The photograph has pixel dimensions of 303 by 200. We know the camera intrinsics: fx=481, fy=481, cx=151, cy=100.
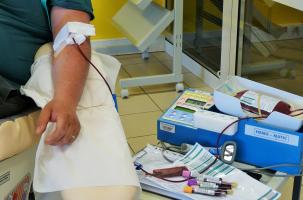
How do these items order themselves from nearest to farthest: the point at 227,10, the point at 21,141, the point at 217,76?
the point at 21,141 → the point at 227,10 → the point at 217,76

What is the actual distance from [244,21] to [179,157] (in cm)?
173

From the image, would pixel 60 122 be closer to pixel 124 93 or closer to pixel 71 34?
pixel 71 34

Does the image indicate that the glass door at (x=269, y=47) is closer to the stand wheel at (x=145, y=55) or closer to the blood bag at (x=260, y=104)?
the stand wheel at (x=145, y=55)

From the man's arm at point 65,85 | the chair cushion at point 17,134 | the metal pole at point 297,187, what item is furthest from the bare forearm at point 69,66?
the metal pole at point 297,187

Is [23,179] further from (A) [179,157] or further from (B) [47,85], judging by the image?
(A) [179,157]

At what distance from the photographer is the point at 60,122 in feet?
3.85

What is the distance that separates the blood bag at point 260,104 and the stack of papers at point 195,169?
0.73ft

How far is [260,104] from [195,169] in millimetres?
333

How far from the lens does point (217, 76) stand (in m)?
3.22

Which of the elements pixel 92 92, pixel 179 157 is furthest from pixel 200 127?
pixel 92 92

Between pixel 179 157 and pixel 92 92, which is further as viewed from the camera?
pixel 179 157

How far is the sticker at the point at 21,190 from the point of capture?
4.03ft

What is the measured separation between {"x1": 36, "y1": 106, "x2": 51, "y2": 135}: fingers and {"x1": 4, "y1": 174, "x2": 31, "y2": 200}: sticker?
0.18m

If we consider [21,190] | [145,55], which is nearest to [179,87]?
[145,55]
